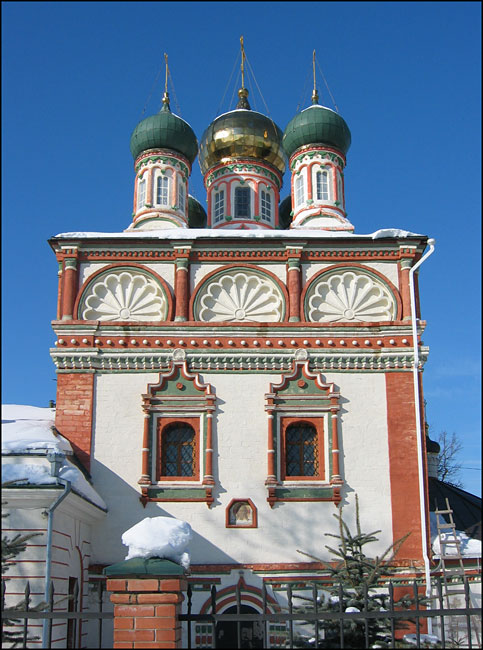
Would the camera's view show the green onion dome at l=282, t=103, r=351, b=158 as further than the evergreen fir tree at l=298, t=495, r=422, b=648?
Yes

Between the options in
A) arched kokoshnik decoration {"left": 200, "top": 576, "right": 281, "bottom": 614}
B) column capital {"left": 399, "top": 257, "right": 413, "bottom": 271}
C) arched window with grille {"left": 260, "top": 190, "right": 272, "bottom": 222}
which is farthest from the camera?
arched window with grille {"left": 260, "top": 190, "right": 272, "bottom": 222}

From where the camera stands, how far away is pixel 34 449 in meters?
9.33

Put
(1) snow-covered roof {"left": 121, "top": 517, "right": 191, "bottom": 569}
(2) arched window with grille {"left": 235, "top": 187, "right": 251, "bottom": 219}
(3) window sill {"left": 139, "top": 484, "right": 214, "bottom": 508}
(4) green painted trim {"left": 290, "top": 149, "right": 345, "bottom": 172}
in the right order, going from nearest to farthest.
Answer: (1) snow-covered roof {"left": 121, "top": 517, "right": 191, "bottom": 569} → (3) window sill {"left": 139, "top": 484, "right": 214, "bottom": 508} → (4) green painted trim {"left": 290, "top": 149, "right": 345, "bottom": 172} → (2) arched window with grille {"left": 235, "top": 187, "right": 251, "bottom": 219}

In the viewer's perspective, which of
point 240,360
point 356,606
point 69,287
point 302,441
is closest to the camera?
point 356,606

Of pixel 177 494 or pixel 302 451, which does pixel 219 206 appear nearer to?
pixel 302 451

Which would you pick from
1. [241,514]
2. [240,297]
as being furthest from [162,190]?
[241,514]

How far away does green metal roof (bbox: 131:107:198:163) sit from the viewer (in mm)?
15883

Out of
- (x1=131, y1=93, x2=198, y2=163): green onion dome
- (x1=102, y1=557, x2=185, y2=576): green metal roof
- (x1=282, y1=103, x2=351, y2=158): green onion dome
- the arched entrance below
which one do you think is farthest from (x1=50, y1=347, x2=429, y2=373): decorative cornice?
(x1=102, y1=557, x2=185, y2=576): green metal roof

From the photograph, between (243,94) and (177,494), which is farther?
(243,94)

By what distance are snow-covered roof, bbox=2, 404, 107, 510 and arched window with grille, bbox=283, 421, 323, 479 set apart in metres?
2.80

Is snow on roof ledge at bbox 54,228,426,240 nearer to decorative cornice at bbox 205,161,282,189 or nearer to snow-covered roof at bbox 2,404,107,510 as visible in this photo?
snow-covered roof at bbox 2,404,107,510

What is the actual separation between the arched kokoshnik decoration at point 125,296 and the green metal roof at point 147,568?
22.2 ft

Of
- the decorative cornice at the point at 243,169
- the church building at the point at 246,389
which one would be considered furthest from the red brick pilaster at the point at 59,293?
the decorative cornice at the point at 243,169

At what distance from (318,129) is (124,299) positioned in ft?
20.4
